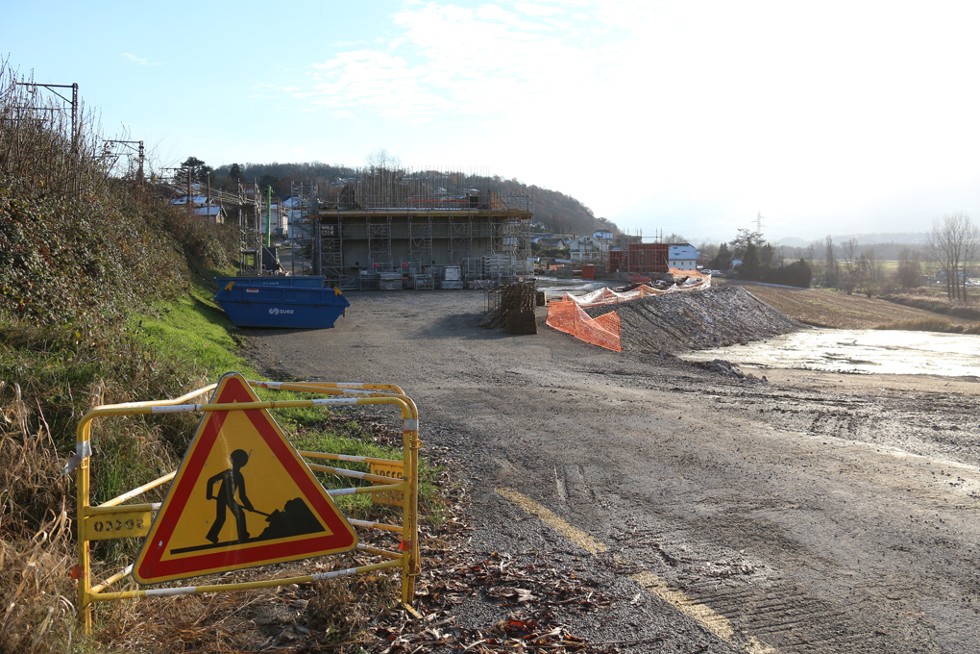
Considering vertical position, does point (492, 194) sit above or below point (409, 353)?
above

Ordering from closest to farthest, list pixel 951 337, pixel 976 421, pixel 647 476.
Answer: pixel 647 476
pixel 976 421
pixel 951 337

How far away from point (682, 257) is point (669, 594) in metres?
80.5

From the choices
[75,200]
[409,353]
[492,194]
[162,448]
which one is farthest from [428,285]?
[162,448]

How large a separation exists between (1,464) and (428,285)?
40384 mm

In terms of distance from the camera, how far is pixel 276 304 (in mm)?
23562

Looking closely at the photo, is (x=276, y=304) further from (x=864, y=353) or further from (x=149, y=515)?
(x=864, y=353)

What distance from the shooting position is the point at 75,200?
52.2 ft

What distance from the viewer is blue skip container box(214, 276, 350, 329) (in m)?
23.4

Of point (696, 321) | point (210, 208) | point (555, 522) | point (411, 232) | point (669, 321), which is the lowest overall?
point (555, 522)

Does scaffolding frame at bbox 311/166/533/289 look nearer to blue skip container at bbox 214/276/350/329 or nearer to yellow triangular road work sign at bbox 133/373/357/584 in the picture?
blue skip container at bbox 214/276/350/329

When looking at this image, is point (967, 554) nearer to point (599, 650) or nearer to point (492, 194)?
point (599, 650)

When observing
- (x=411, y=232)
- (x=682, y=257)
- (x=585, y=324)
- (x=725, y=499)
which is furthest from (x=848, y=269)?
(x=725, y=499)

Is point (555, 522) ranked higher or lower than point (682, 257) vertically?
lower

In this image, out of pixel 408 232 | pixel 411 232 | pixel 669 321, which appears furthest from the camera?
pixel 408 232
